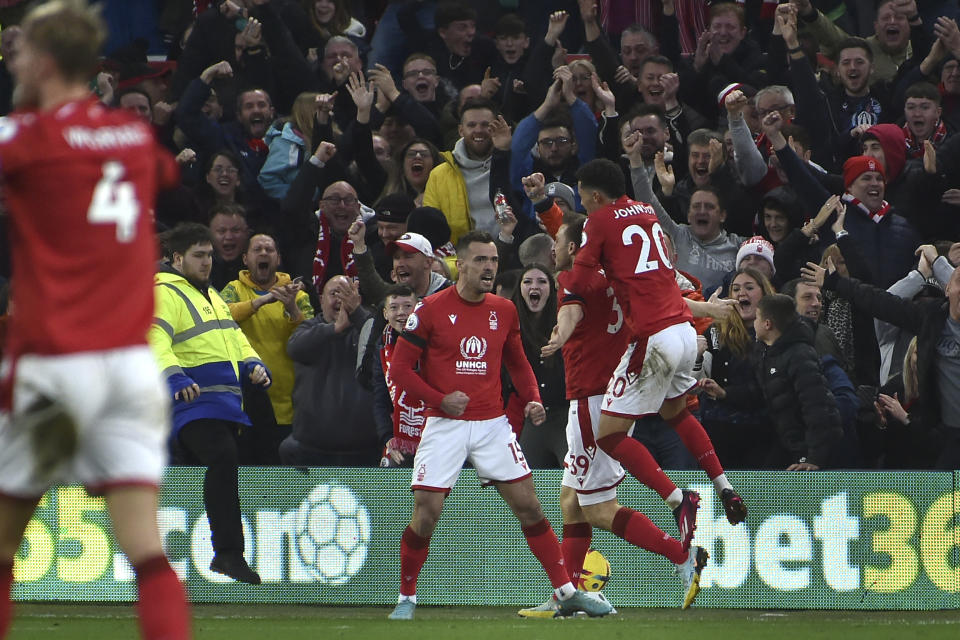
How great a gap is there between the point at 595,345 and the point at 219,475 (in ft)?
8.78

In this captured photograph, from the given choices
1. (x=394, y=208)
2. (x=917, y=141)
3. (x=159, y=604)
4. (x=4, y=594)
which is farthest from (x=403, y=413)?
(x=159, y=604)

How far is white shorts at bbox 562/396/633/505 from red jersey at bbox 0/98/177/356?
17.5 feet

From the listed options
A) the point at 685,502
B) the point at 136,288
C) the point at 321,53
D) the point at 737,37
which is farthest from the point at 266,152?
the point at 136,288

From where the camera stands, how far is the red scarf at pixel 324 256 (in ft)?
40.6

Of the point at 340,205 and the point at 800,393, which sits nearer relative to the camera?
the point at 800,393

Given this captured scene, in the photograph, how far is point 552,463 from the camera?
11.1 meters

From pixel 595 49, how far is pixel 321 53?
3370 millimetres

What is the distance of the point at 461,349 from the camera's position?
934cm

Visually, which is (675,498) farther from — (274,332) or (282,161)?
(282,161)

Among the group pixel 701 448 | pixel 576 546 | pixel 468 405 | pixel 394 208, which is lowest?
pixel 576 546

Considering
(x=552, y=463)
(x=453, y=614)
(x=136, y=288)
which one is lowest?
(x=453, y=614)

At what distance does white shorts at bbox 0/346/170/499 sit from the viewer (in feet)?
14.1

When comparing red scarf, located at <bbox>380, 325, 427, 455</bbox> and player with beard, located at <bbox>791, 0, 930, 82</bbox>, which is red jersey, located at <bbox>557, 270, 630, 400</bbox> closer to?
red scarf, located at <bbox>380, 325, 427, 455</bbox>

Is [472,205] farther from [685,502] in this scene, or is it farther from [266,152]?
[685,502]
